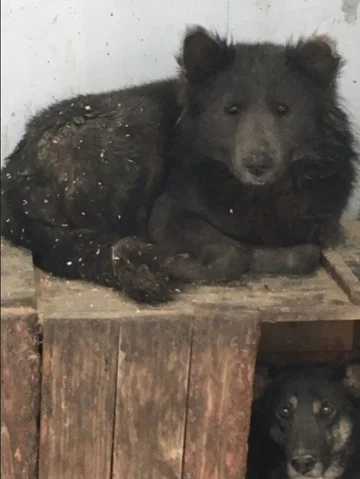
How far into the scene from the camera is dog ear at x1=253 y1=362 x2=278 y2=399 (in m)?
2.01

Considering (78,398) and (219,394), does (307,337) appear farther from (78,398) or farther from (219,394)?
(78,398)

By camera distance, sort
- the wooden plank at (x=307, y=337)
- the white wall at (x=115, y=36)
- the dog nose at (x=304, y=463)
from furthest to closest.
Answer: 1. the wooden plank at (x=307, y=337)
2. the dog nose at (x=304, y=463)
3. the white wall at (x=115, y=36)

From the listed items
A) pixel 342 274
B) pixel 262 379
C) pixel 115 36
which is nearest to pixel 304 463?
Result: pixel 262 379

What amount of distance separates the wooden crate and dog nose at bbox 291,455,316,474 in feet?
0.57

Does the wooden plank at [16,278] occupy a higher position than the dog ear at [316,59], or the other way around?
the dog ear at [316,59]

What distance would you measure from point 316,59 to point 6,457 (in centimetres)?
103

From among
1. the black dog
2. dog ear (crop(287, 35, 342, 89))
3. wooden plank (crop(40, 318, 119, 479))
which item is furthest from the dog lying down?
dog ear (crop(287, 35, 342, 89))

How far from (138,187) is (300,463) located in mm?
717

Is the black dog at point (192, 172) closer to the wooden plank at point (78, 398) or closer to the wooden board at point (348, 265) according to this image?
the wooden board at point (348, 265)

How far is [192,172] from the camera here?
181 centimetres

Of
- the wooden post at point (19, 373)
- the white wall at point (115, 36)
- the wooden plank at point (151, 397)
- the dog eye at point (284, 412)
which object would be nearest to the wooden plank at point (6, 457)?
the wooden post at point (19, 373)

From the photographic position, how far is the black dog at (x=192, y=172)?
169 cm

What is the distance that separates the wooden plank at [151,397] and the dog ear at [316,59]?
0.59 m

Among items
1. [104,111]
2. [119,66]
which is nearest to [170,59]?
[119,66]
